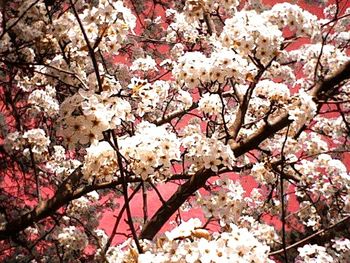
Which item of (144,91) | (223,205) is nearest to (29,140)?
(144,91)

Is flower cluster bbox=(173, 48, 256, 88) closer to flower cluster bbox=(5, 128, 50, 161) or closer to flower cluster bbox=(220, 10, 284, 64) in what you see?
flower cluster bbox=(220, 10, 284, 64)

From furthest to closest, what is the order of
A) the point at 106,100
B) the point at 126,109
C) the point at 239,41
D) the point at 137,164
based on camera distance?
1. the point at 239,41
2. the point at 137,164
3. the point at 126,109
4. the point at 106,100

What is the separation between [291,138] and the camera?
415 cm

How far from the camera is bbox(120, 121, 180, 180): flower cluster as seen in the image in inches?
88.5

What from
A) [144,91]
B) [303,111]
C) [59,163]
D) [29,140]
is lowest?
[303,111]

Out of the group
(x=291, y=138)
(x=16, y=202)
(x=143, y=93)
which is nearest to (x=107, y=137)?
(x=143, y=93)

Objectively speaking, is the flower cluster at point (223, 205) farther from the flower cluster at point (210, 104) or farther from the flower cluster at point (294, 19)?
the flower cluster at point (294, 19)

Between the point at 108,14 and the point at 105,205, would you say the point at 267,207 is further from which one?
the point at 108,14

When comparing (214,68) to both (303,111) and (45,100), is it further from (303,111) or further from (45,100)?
(45,100)

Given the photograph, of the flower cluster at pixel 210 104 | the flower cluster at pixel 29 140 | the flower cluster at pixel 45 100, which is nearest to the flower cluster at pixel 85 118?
the flower cluster at pixel 210 104

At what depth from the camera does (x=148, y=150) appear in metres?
2.25

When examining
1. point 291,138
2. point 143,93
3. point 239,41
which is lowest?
point 143,93

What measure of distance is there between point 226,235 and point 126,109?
62cm

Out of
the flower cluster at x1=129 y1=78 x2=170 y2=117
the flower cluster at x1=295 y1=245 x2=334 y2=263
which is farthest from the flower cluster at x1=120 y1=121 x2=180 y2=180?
the flower cluster at x1=295 y1=245 x2=334 y2=263
